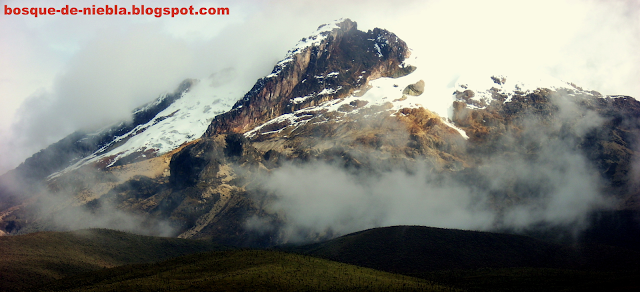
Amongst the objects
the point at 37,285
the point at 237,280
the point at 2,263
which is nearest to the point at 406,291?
the point at 237,280

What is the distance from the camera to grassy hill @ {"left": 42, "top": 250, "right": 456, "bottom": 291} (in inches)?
5808

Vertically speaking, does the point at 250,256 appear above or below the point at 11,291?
above

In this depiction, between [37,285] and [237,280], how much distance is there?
8359 centimetres

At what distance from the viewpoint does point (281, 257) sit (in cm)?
18325

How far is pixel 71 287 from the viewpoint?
549 feet

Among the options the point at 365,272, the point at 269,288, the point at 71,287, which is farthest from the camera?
the point at 365,272

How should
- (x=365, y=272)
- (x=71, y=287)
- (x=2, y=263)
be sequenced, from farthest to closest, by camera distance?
(x=2, y=263) → (x=365, y=272) → (x=71, y=287)

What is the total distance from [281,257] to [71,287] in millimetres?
65001

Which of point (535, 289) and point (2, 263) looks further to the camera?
point (2, 263)

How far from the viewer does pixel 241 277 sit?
15125 cm

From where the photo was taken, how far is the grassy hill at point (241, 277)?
14752cm

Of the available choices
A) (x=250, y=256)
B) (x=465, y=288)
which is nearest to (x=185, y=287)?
(x=250, y=256)

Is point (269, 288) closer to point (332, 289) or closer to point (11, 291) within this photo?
point (332, 289)

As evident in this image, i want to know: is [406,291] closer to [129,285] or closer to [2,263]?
[129,285]
